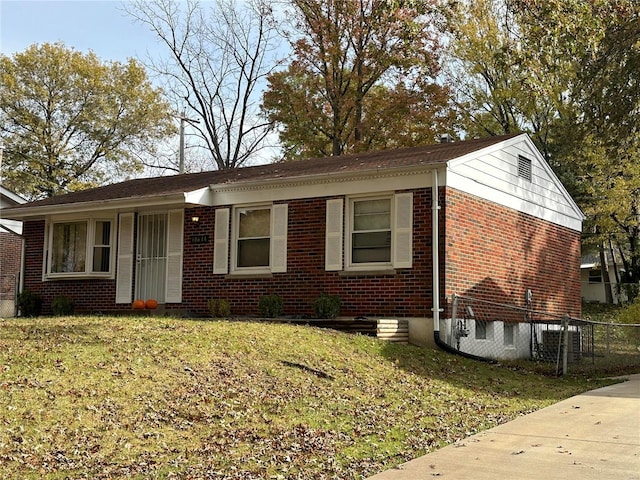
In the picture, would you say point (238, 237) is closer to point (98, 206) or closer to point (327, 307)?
point (327, 307)

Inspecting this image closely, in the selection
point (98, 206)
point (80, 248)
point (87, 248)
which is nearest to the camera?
point (98, 206)

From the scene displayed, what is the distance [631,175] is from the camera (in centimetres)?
2739

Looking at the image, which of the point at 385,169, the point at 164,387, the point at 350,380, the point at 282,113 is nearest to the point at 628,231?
the point at 282,113

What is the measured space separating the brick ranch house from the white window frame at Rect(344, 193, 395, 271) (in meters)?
0.03

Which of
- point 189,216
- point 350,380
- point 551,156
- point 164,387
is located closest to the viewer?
point 164,387

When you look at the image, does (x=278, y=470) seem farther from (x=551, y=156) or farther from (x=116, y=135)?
(x=116, y=135)

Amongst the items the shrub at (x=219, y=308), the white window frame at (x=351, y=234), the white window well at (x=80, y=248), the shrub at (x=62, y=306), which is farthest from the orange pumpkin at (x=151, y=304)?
the white window frame at (x=351, y=234)

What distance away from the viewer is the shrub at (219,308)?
1566 centimetres

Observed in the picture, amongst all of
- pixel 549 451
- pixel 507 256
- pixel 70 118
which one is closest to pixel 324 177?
pixel 507 256

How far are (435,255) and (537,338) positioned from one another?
170 inches

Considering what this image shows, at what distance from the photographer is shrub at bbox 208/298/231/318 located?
1566cm

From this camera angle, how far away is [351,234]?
1478 centimetres

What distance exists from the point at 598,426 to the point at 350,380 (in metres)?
3.06

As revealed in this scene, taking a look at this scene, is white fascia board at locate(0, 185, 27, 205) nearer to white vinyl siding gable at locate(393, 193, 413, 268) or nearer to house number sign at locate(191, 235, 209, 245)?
house number sign at locate(191, 235, 209, 245)
